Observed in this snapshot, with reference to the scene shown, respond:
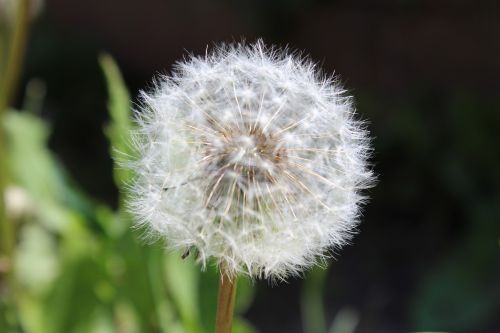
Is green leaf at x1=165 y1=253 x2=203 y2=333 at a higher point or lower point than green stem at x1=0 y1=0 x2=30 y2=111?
lower

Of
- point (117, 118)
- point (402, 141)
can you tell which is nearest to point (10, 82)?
point (117, 118)

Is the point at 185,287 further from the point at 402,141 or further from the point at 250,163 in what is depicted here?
the point at 402,141

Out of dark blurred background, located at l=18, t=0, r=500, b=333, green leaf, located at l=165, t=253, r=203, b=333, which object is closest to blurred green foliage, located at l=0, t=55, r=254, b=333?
green leaf, located at l=165, t=253, r=203, b=333

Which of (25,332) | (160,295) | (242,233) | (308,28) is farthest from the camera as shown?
(308,28)

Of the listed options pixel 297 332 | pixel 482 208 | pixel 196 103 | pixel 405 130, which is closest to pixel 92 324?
pixel 196 103

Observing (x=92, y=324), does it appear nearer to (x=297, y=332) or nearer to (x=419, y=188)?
(x=297, y=332)

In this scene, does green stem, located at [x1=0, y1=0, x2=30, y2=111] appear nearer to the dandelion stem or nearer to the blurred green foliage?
the blurred green foliage
